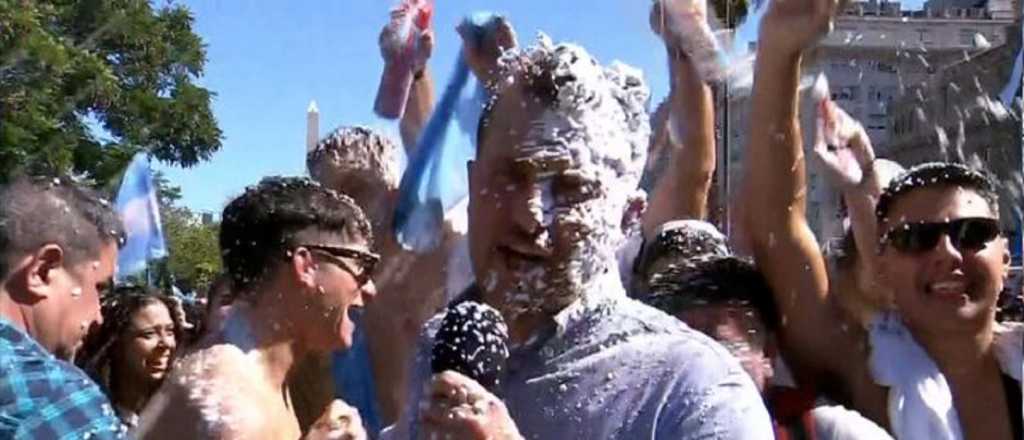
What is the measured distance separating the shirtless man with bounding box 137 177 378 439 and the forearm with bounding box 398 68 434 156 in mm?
140

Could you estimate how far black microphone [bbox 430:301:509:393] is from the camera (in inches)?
54.6

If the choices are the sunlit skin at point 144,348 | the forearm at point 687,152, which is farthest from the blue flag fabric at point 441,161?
the sunlit skin at point 144,348

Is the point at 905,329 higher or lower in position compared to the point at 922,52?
lower

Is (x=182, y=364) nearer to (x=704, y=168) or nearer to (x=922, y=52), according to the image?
(x=704, y=168)

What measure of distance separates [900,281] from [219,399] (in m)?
0.94

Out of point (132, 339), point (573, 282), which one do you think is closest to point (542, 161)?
point (573, 282)

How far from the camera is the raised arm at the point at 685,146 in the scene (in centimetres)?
243

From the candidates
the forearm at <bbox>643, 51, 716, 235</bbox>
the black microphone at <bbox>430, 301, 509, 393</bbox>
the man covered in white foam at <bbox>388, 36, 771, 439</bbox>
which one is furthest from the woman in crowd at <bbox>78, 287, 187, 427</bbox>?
the black microphone at <bbox>430, 301, 509, 393</bbox>

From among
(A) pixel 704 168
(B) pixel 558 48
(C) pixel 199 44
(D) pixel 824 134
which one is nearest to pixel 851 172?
(D) pixel 824 134

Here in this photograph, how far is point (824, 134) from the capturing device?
2.28 meters

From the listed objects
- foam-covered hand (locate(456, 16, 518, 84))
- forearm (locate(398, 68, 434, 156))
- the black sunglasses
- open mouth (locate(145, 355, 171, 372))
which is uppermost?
foam-covered hand (locate(456, 16, 518, 84))

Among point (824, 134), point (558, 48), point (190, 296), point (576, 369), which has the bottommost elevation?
point (190, 296)

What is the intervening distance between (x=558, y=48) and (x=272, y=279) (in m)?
0.60

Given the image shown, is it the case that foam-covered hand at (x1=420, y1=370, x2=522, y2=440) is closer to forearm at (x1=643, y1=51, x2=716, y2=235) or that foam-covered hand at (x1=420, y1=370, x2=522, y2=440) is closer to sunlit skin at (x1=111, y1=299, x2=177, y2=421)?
forearm at (x1=643, y1=51, x2=716, y2=235)
